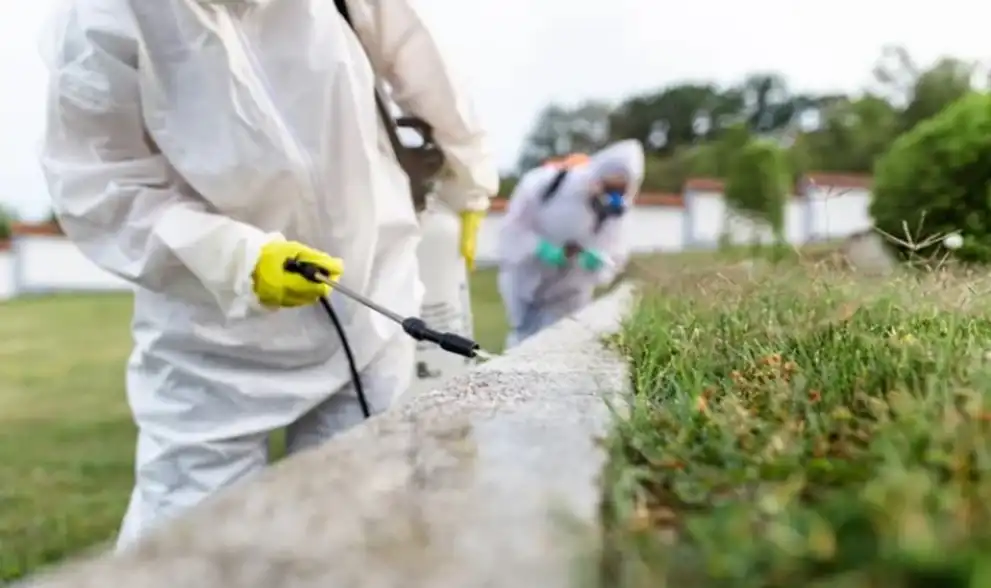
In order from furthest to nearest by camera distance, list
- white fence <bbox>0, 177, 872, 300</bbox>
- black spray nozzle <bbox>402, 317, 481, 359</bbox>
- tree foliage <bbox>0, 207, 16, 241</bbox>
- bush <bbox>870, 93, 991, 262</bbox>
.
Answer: tree foliage <bbox>0, 207, 16, 241</bbox>
white fence <bbox>0, 177, 872, 300</bbox>
bush <bbox>870, 93, 991, 262</bbox>
black spray nozzle <bbox>402, 317, 481, 359</bbox>

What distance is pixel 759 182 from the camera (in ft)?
20.5

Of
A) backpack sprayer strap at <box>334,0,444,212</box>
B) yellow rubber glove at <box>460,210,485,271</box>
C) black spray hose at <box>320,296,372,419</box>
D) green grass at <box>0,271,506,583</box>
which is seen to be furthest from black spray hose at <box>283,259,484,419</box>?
green grass at <box>0,271,506,583</box>

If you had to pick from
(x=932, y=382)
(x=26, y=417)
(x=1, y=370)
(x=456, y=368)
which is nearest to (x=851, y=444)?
(x=932, y=382)

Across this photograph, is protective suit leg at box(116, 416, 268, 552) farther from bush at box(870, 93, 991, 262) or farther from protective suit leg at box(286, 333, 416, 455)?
bush at box(870, 93, 991, 262)

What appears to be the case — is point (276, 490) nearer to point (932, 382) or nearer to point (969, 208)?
point (932, 382)

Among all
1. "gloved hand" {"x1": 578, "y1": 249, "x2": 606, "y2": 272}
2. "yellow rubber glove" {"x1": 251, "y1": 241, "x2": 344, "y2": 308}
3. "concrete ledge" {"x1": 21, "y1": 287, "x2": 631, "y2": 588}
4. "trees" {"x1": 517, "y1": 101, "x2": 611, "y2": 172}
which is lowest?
"trees" {"x1": 517, "y1": 101, "x2": 611, "y2": 172}

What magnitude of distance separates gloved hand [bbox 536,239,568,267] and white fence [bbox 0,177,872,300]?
1.89 metres

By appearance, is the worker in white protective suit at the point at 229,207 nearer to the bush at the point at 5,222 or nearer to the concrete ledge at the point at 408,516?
the concrete ledge at the point at 408,516

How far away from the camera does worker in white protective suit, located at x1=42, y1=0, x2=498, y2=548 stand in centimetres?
139

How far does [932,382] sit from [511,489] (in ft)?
1.00

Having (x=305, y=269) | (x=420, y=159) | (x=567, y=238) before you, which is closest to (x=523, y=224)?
(x=567, y=238)

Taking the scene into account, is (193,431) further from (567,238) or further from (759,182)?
(759,182)

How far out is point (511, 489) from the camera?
0.60 m

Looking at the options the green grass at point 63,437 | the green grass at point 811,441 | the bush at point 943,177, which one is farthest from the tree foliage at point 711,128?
the green grass at point 811,441
